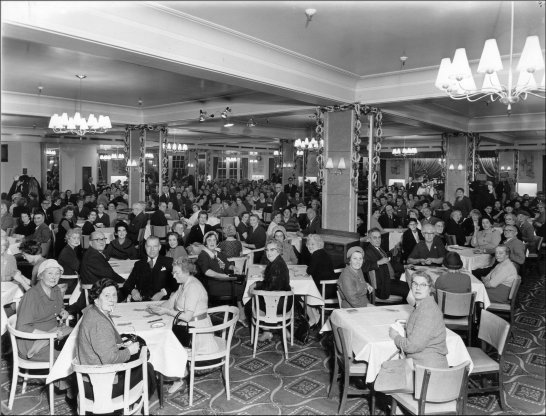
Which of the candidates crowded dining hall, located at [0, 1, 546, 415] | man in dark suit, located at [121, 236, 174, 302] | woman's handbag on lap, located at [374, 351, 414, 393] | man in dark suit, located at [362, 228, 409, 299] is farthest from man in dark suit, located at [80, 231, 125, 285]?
woman's handbag on lap, located at [374, 351, 414, 393]

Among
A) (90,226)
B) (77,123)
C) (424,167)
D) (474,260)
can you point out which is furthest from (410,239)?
(424,167)

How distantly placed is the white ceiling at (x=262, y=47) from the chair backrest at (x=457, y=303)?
5.77 feet

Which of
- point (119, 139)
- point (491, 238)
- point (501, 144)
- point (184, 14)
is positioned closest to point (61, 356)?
point (184, 14)

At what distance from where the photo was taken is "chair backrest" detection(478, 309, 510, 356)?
3.91 metres

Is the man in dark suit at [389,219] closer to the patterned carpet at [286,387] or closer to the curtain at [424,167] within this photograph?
the patterned carpet at [286,387]

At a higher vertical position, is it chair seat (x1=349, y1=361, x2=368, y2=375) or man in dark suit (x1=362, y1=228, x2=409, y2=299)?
man in dark suit (x1=362, y1=228, x2=409, y2=299)

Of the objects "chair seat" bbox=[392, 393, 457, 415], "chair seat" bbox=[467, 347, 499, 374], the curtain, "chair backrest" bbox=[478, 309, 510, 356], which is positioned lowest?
"chair seat" bbox=[392, 393, 457, 415]

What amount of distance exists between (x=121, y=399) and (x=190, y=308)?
109 cm

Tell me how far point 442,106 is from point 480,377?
782 centimetres

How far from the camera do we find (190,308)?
4367 millimetres

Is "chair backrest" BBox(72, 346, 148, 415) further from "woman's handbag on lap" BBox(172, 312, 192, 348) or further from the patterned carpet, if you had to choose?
"woman's handbag on lap" BBox(172, 312, 192, 348)

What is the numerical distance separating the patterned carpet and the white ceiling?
2376mm

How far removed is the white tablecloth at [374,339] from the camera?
3906 mm

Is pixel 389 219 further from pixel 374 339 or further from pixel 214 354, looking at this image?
pixel 214 354
